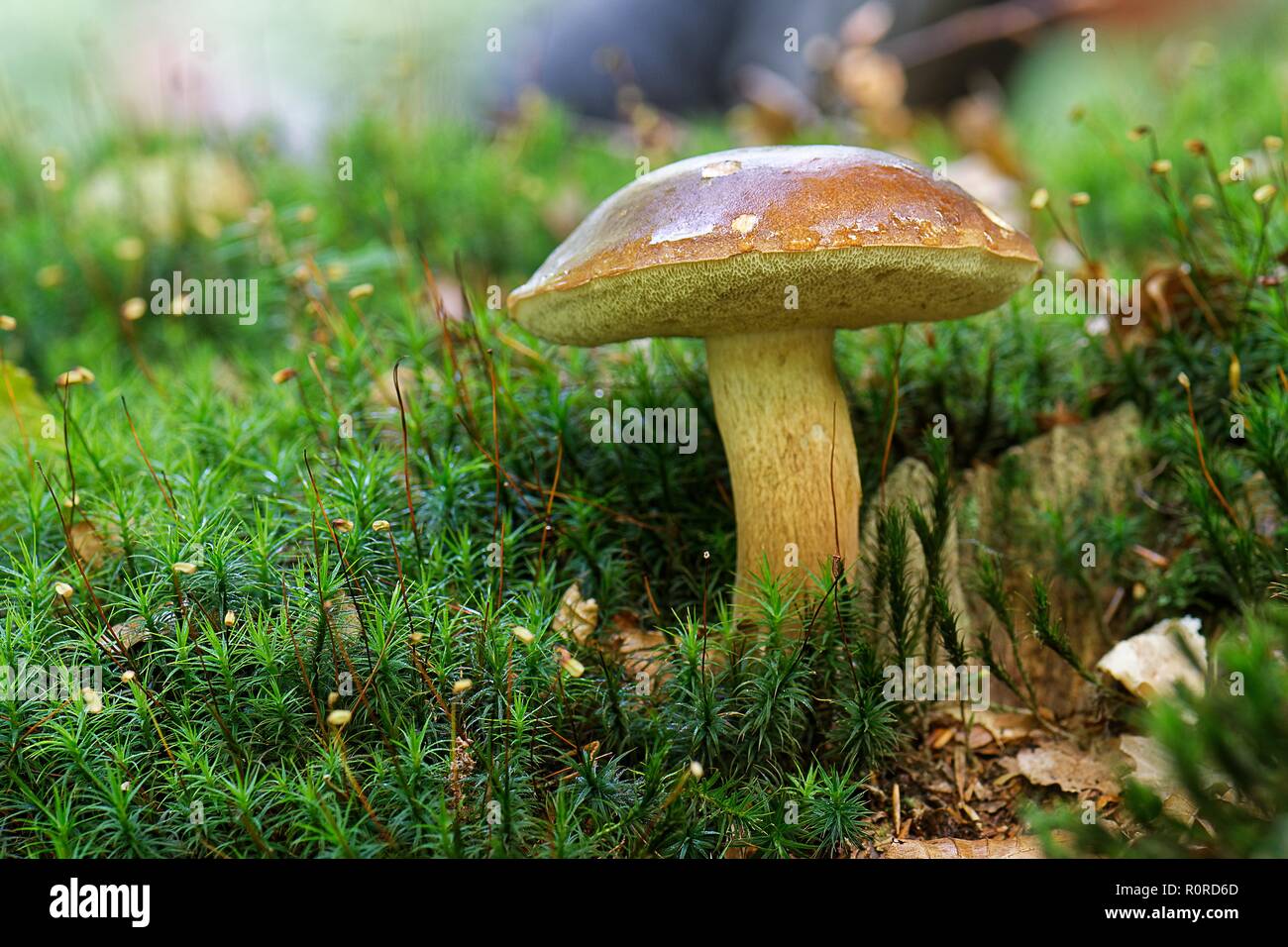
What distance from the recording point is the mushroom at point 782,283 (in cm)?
164

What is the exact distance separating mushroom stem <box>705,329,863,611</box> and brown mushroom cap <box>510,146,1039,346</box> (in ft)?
0.41

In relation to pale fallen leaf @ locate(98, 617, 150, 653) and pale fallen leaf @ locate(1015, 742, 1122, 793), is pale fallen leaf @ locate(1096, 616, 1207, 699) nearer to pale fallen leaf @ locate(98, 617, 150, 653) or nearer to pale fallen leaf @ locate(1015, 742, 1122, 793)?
pale fallen leaf @ locate(1015, 742, 1122, 793)

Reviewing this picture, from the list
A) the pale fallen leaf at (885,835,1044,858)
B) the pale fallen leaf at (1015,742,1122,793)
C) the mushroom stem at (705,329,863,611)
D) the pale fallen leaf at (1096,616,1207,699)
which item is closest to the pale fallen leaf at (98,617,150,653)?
the mushroom stem at (705,329,863,611)

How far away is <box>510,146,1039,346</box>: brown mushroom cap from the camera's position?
1.63 metres

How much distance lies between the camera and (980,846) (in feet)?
5.80

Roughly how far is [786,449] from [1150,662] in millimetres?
913

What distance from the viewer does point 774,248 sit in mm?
1588

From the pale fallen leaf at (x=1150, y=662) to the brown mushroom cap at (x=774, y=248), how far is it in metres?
0.84

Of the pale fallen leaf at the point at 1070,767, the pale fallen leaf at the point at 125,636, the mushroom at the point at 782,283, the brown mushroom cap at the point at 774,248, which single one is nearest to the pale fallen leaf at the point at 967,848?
the pale fallen leaf at the point at 1070,767

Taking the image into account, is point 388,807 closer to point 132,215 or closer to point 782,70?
point 132,215

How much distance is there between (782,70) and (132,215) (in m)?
4.43

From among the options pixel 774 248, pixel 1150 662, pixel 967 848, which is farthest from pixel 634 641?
pixel 1150 662

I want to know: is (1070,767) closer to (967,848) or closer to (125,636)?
(967,848)

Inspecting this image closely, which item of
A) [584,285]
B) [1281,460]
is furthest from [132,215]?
[1281,460]
